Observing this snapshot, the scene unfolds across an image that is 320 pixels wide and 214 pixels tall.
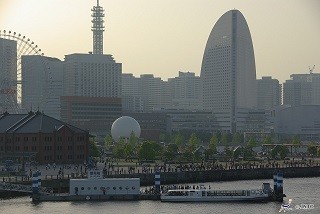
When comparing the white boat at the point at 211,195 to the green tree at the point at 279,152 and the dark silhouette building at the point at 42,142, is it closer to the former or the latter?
the dark silhouette building at the point at 42,142

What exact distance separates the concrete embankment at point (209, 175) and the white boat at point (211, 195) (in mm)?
18351

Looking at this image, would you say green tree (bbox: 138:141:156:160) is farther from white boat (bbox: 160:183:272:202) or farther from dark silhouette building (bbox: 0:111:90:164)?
white boat (bbox: 160:183:272:202)

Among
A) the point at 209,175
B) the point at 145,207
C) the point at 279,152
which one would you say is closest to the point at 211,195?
the point at 145,207

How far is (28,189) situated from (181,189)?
20.1 metres

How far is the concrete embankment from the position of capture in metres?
121

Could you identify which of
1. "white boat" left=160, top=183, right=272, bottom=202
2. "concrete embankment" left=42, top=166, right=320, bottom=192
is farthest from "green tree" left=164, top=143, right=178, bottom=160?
"white boat" left=160, top=183, right=272, bottom=202

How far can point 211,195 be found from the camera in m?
109

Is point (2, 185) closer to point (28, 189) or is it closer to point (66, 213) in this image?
point (28, 189)

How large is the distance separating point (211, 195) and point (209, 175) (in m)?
35.1

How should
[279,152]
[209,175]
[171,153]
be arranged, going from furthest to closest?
[279,152] < [171,153] < [209,175]

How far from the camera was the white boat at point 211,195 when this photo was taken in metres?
109

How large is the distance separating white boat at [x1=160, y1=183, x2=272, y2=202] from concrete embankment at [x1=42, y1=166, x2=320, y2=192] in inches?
722

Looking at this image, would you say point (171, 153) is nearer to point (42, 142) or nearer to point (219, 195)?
point (42, 142)

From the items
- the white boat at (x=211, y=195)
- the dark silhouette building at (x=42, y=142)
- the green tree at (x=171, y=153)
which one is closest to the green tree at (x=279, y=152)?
the green tree at (x=171, y=153)
